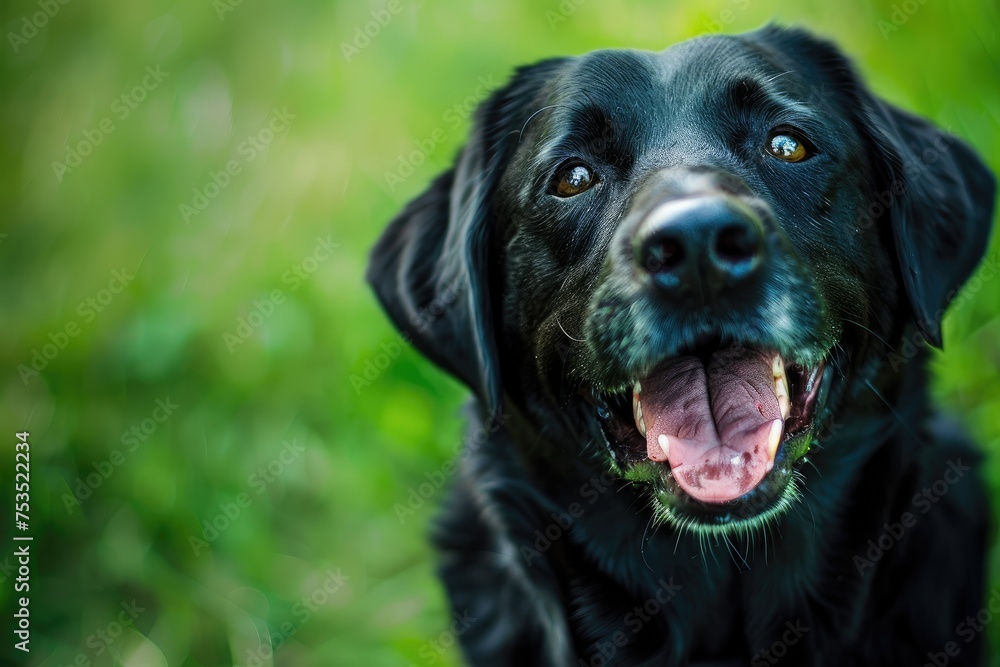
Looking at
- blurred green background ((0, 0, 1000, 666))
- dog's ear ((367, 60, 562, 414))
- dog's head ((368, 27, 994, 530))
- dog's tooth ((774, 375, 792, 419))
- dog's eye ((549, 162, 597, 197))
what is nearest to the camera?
dog's head ((368, 27, 994, 530))

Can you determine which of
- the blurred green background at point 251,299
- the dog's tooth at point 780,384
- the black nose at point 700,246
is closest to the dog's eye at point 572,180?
the black nose at point 700,246

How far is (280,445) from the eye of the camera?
11.9 ft

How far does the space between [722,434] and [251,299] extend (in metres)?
2.57

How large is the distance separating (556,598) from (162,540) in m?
1.86

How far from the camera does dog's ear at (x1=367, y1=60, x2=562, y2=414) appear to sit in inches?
93.6

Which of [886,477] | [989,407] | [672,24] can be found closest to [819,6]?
[672,24]

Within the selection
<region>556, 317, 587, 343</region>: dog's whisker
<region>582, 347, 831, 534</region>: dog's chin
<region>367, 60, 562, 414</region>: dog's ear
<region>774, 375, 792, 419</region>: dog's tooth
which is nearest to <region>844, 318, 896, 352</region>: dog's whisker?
<region>582, 347, 831, 534</region>: dog's chin

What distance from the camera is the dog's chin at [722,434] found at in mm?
1978

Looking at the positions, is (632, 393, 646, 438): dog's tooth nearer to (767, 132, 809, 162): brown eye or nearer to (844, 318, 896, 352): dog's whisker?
(844, 318, 896, 352): dog's whisker

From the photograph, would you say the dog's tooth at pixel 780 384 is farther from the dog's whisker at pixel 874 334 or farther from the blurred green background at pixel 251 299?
the blurred green background at pixel 251 299

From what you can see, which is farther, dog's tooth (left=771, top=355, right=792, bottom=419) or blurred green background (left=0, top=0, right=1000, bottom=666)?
blurred green background (left=0, top=0, right=1000, bottom=666)

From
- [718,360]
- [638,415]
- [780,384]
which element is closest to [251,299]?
[638,415]

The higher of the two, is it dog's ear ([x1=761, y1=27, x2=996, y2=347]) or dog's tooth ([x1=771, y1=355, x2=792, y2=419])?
dog's ear ([x1=761, y1=27, x2=996, y2=347])

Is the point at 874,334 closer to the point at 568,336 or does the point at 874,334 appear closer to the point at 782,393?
the point at 782,393
